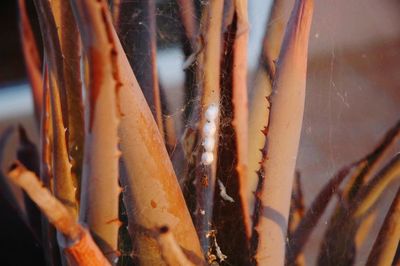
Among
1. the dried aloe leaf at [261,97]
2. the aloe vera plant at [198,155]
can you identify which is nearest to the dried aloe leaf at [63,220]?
the aloe vera plant at [198,155]

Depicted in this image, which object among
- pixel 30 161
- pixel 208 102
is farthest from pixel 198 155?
pixel 30 161

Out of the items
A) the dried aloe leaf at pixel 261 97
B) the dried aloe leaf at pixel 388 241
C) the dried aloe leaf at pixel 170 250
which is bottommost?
the dried aloe leaf at pixel 388 241

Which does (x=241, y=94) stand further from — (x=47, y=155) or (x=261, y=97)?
(x=47, y=155)

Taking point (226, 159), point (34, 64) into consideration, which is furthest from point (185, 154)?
point (34, 64)

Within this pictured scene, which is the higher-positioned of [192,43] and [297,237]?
[192,43]

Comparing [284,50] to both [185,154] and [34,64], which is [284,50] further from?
[34,64]

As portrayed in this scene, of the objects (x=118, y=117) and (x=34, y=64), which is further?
(x=34, y=64)

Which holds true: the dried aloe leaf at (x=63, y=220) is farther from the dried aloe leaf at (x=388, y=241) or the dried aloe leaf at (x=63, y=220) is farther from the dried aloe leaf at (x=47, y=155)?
the dried aloe leaf at (x=388, y=241)
